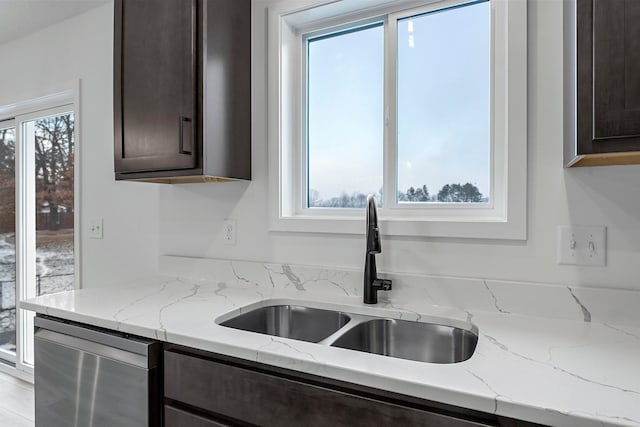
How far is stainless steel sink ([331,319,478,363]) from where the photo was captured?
1259 mm

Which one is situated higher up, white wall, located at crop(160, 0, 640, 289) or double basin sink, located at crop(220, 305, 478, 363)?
white wall, located at crop(160, 0, 640, 289)

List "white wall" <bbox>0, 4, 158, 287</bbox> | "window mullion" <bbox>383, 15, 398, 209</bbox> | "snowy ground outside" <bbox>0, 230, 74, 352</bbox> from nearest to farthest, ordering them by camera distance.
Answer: "window mullion" <bbox>383, 15, 398, 209</bbox>, "white wall" <bbox>0, 4, 158, 287</bbox>, "snowy ground outside" <bbox>0, 230, 74, 352</bbox>

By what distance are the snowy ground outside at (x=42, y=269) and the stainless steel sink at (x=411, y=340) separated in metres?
2.20

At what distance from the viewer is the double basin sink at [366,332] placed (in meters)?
1.27

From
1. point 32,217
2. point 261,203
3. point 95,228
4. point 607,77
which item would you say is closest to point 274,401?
point 261,203

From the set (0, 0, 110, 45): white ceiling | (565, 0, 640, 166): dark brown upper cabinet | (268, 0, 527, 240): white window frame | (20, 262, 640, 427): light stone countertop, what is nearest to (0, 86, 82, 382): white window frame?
(0, 0, 110, 45): white ceiling

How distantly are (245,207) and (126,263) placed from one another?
3.01 feet

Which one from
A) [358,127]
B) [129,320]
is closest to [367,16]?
[358,127]

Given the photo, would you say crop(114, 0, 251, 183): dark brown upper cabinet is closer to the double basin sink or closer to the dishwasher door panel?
→ the double basin sink

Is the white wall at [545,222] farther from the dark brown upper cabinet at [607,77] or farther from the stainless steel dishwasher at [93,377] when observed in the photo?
the stainless steel dishwasher at [93,377]

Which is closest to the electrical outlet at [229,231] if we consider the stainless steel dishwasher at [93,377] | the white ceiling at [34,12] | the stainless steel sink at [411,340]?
the stainless steel dishwasher at [93,377]

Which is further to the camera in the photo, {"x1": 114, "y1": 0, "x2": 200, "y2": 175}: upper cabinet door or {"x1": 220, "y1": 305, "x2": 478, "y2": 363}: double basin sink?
{"x1": 114, "y1": 0, "x2": 200, "y2": 175}: upper cabinet door

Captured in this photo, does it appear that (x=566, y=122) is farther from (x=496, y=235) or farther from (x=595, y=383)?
(x=595, y=383)

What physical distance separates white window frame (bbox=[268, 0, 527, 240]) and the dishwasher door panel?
0.82 m
